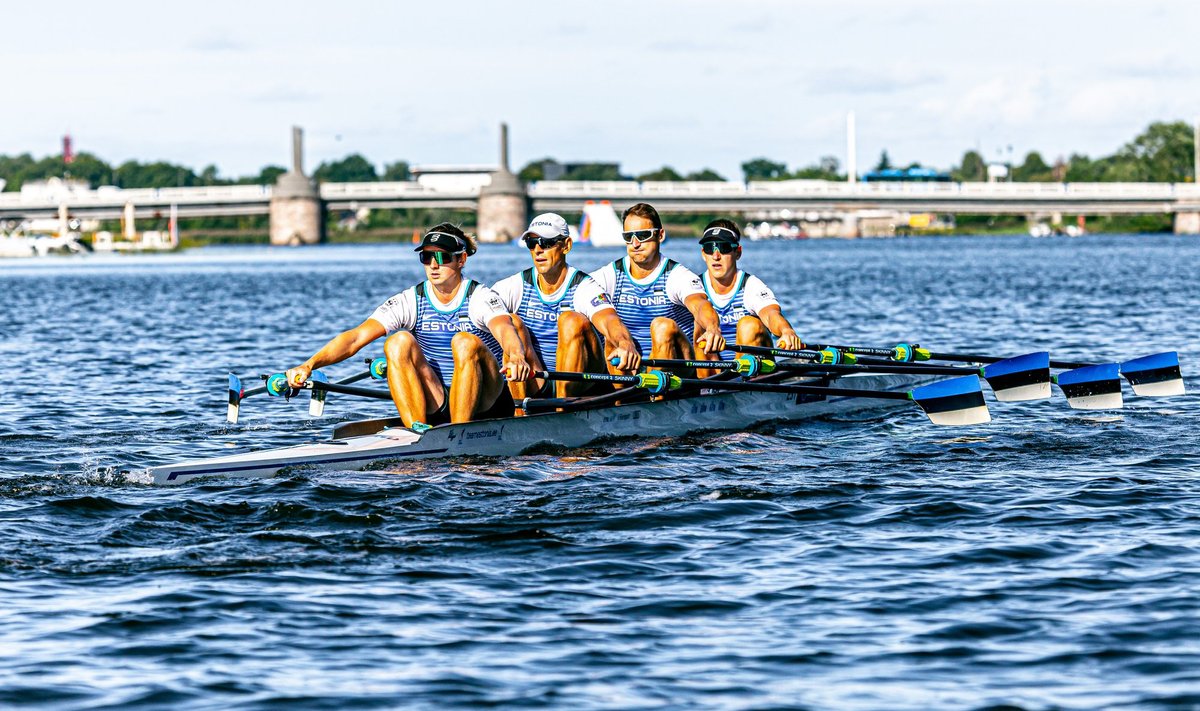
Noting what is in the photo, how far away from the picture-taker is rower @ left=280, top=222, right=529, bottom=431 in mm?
12453

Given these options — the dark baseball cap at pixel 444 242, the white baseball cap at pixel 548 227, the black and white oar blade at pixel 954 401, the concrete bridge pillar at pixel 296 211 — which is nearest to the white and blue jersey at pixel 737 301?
the black and white oar blade at pixel 954 401

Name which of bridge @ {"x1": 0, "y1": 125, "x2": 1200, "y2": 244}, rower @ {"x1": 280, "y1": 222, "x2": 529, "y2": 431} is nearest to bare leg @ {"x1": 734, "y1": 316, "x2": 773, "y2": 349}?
rower @ {"x1": 280, "y1": 222, "x2": 529, "y2": 431}

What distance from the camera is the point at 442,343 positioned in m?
12.8

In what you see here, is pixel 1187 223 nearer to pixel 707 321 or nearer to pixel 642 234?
pixel 707 321

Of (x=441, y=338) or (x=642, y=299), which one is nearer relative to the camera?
(x=441, y=338)

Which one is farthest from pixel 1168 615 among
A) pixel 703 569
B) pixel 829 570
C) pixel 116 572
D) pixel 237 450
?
pixel 237 450

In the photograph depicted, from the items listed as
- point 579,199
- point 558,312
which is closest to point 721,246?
point 558,312

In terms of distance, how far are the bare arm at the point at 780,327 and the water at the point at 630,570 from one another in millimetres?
957

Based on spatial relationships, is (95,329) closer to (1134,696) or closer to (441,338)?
(441,338)

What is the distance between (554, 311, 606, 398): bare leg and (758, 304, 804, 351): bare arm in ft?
7.42

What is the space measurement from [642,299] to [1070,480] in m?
4.71

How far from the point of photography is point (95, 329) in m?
35.3

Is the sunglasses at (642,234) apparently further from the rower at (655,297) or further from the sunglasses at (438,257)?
the sunglasses at (438,257)

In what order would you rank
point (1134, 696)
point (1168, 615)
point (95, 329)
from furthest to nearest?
point (95, 329), point (1168, 615), point (1134, 696)
